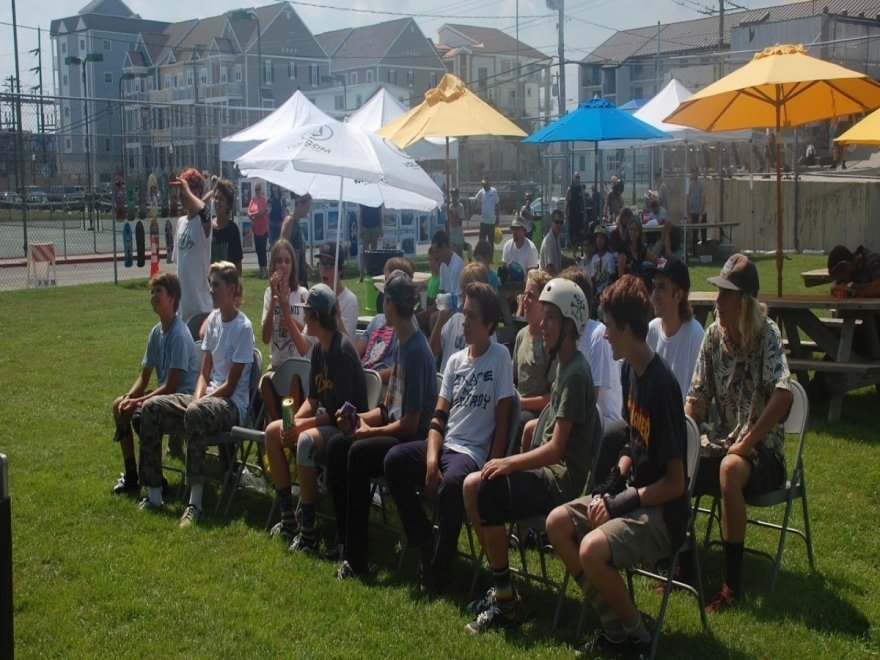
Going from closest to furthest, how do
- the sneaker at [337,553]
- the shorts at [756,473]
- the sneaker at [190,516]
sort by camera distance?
the shorts at [756,473], the sneaker at [337,553], the sneaker at [190,516]

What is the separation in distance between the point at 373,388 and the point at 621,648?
2.30m

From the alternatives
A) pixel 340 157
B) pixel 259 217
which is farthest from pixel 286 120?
pixel 259 217

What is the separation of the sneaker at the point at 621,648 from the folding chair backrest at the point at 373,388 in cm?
212

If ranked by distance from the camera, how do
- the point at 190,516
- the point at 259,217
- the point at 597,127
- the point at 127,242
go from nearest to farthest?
the point at 190,516 < the point at 597,127 < the point at 127,242 < the point at 259,217

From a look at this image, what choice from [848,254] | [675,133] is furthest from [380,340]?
[675,133]

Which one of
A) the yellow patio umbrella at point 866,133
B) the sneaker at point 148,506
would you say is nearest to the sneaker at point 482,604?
the sneaker at point 148,506

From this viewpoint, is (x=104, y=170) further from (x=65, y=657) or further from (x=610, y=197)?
(x=65, y=657)

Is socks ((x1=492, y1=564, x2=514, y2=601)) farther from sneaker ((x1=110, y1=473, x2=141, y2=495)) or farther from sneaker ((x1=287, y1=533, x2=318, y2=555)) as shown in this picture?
sneaker ((x1=110, y1=473, x2=141, y2=495))

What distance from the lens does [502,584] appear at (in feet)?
15.0

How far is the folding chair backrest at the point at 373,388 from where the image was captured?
5.85 metres

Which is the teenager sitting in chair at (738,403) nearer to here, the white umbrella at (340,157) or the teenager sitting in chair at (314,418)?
the teenager sitting in chair at (314,418)

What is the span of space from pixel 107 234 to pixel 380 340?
21.3m

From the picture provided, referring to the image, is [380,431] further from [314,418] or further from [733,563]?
[733,563]

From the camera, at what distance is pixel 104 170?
25766 millimetres
